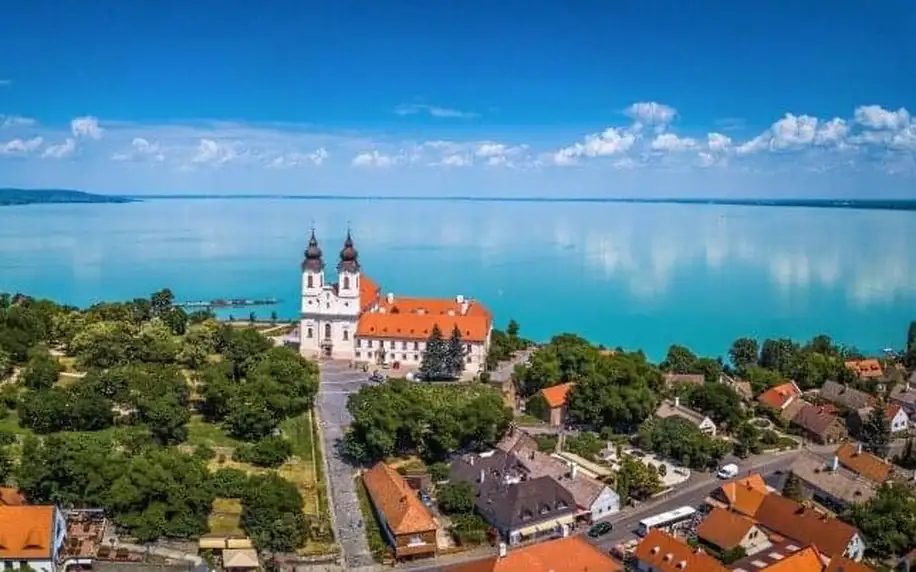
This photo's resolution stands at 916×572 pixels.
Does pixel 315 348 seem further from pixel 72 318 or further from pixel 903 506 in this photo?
pixel 903 506

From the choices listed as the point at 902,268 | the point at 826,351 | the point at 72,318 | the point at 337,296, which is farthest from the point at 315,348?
the point at 902,268

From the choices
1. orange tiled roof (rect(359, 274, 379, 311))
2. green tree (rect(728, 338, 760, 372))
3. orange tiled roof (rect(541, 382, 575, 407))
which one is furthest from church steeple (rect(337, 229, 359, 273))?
green tree (rect(728, 338, 760, 372))

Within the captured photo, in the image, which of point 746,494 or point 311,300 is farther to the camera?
point 311,300

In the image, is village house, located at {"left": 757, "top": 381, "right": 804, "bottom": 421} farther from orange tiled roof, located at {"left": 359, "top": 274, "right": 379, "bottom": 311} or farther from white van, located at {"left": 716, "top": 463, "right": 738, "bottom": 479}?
orange tiled roof, located at {"left": 359, "top": 274, "right": 379, "bottom": 311}

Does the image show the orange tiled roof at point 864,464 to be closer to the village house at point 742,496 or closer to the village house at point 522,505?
the village house at point 742,496

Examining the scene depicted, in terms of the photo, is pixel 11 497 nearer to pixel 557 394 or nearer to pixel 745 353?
pixel 557 394

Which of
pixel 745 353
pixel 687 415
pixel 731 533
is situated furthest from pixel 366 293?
pixel 731 533

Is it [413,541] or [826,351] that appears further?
[826,351]
